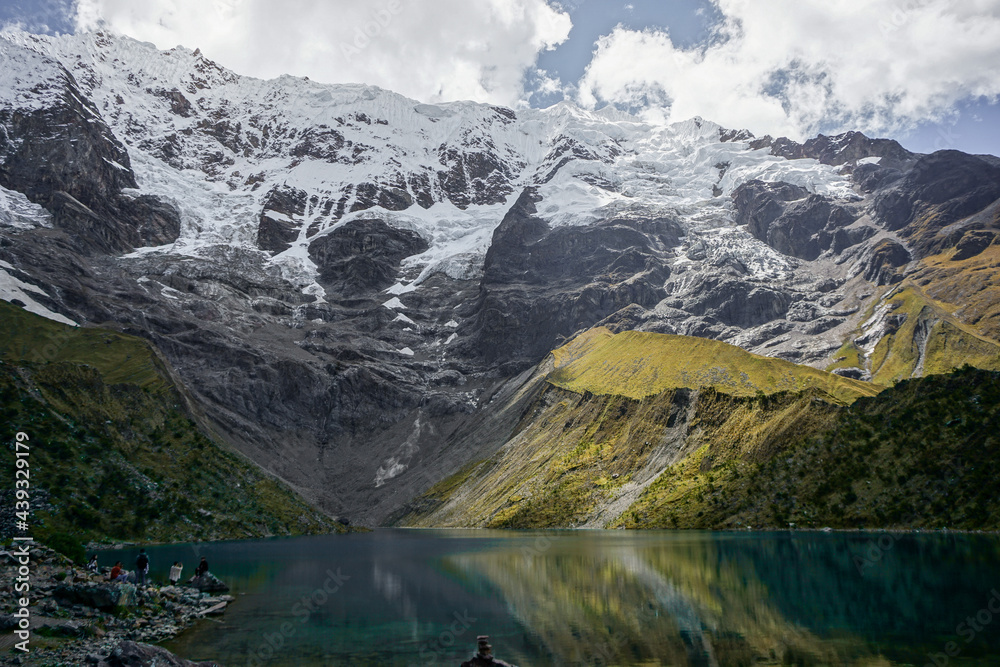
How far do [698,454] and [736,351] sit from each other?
39.8m

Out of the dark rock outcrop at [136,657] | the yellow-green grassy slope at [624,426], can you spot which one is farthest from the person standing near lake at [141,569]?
the yellow-green grassy slope at [624,426]

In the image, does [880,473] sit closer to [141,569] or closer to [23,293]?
[141,569]

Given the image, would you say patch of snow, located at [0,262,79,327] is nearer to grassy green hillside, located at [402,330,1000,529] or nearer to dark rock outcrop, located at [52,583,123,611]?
grassy green hillside, located at [402,330,1000,529]

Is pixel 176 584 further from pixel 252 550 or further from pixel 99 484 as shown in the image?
pixel 99 484

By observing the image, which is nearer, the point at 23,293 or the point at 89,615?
the point at 89,615

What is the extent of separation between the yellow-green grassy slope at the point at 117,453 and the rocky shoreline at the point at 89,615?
19.0m

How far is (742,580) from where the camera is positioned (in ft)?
140

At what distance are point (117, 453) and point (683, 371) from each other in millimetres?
107445

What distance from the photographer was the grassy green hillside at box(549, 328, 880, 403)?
13150 centimetres

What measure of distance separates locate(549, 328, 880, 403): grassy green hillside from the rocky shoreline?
347 feet

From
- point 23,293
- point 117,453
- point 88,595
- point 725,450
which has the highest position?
point 23,293

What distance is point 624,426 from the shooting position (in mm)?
143250

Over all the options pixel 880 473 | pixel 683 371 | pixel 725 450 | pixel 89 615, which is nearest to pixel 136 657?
pixel 89 615

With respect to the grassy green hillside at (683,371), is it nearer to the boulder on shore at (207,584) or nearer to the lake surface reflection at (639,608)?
the lake surface reflection at (639,608)
